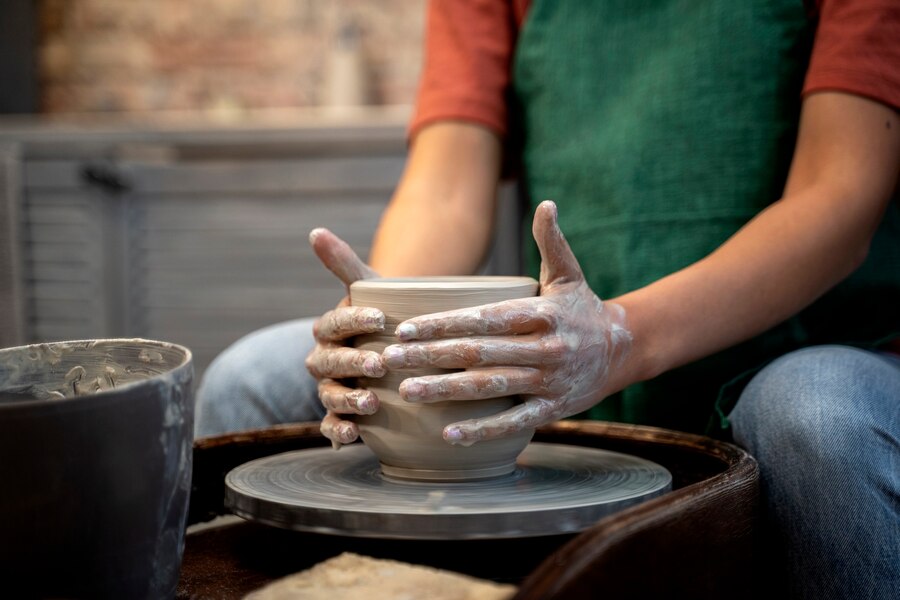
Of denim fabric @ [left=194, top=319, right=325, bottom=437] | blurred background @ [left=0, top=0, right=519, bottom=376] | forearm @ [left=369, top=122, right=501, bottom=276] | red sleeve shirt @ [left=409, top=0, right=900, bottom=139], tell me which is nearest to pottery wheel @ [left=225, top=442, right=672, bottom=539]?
denim fabric @ [left=194, top=319, right=325, bottom=437]

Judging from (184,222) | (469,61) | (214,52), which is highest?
(214,52)

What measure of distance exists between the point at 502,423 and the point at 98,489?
30cm

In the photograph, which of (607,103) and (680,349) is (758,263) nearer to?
(680,349)

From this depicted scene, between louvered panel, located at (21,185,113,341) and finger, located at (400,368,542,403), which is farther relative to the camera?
louvered panel, located at (21,185,113,341)

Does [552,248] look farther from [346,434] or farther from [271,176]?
[271,176]

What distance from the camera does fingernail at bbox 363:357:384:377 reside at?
2.15 ft

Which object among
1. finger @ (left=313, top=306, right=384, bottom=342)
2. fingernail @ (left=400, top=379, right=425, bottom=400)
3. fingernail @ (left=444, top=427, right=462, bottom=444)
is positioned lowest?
fingernail @ (left=444, top=427, right=462, bottom=444)

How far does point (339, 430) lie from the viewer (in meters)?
0.70

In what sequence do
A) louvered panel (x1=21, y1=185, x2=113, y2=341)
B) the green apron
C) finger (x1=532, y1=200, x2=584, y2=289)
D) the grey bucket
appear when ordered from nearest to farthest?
the grey bucket, finger (x1=532, y1=200, x2=584, y2=289), the green apron, louvered panel (x1=21, y1=185, x2=113, y2=341)

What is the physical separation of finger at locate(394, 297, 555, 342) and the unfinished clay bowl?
2 centimetres

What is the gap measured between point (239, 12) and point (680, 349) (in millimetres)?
2586

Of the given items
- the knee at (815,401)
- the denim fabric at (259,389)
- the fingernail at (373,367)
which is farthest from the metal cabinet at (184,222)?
the fingernail at (373,367)

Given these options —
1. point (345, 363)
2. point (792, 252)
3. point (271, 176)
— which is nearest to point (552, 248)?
point (345, 363)

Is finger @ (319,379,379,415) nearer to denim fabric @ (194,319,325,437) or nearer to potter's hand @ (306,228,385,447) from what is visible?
potter's hand @ (306,228,385,447)
